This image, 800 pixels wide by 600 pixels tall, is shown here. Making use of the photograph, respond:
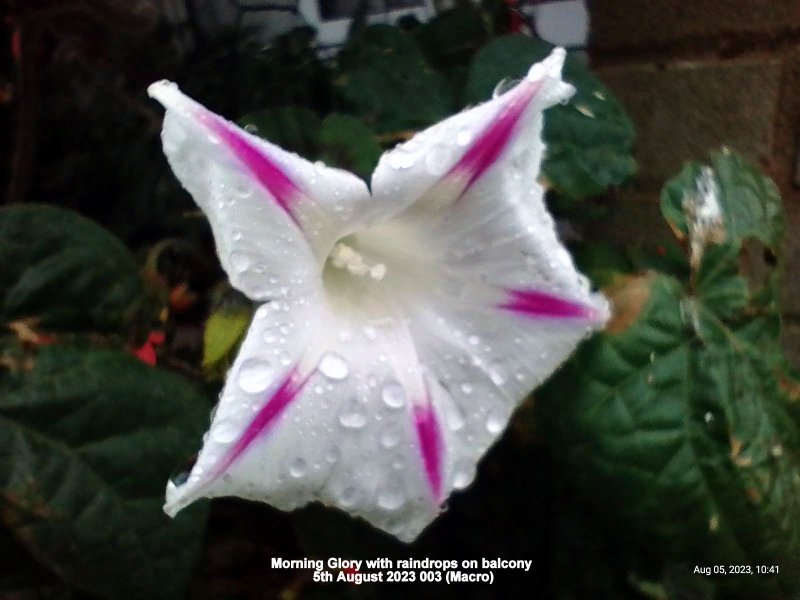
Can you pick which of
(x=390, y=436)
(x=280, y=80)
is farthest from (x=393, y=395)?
(x=280, y=80)

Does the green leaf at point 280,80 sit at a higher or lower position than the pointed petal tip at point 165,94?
lower

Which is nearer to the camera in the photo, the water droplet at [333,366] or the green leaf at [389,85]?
the water droplet at [333,366]

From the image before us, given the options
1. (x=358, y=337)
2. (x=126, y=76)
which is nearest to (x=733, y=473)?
(x=358, y=337)

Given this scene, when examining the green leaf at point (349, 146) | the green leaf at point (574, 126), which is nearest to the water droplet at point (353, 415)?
the green leaf at point (349, 146)

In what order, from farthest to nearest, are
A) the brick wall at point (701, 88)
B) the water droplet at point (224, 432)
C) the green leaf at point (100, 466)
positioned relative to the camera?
the brick wall at point (701, 88)
the green leaf at point (100, 466)
the water droplet at point (224, 432)

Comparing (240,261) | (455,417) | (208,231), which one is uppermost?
(240,261)

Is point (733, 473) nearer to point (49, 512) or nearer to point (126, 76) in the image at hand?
point (49, 512)

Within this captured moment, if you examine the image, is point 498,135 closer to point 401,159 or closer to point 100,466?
point 401,159

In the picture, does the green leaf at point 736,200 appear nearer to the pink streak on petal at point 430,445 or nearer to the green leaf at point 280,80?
the pink streak on petal at point 430,445
